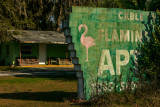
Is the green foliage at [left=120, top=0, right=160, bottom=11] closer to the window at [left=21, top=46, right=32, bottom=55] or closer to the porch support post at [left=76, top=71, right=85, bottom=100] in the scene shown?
the porch support post at [left=76, top=71, right=85, bottom=100]

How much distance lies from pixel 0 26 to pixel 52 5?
21506 millimetres

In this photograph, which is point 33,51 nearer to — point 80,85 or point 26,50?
point 26,50

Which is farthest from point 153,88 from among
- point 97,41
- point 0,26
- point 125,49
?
point 0,26

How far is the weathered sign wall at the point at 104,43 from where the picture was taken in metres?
8.73

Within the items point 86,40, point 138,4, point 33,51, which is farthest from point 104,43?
point 33,51

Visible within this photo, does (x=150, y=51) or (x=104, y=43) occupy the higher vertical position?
(x=104, y=43)

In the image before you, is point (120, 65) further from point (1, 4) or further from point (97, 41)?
point (1, 4)

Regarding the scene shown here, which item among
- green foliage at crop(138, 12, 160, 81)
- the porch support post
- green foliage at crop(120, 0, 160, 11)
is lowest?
the porch support post

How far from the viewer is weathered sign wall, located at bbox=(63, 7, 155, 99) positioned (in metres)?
8.73

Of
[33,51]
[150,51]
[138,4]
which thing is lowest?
[150,51]

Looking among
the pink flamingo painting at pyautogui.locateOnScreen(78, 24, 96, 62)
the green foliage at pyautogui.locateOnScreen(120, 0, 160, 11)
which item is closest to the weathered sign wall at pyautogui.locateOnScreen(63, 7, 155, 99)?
the pink flamingo painting at pyautogui.locateOnScreen(78, 24, 96, 62)

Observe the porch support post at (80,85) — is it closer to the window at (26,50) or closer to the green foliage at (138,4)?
the green foliage at (138,4)

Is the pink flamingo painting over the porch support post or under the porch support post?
over

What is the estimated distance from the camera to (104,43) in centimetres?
909
